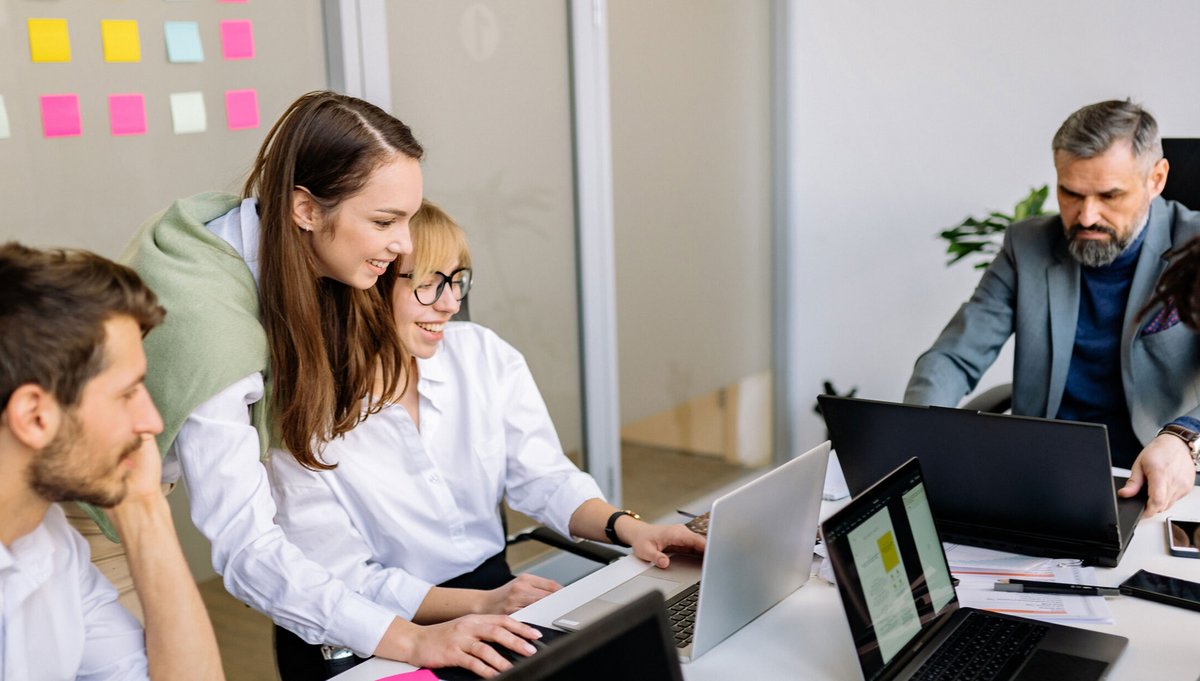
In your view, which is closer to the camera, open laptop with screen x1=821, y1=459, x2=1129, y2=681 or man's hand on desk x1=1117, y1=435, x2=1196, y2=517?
open laptop with screen x1=821, y1=459, x2=1129, y2=681

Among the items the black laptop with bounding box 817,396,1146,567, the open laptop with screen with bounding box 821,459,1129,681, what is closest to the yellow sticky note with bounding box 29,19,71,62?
the black laptop with bounding box 817,396,1146,567

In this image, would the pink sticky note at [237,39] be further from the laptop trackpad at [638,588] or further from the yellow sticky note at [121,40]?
the laptop trackpad at [638,588]

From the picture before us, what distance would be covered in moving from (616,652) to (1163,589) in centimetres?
107

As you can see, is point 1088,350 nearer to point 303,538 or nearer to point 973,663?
point 973,663

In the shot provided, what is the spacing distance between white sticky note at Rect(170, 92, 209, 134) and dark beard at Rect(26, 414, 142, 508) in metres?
1.31

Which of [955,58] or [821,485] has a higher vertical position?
[955,58]

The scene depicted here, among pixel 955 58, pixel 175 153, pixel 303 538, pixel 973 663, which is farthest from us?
pixel 955 58

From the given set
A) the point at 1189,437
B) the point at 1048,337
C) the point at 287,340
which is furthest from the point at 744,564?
the point at 1048,337

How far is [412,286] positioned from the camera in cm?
203

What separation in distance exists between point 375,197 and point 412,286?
26 cm

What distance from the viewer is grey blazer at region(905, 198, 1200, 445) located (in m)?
2.43

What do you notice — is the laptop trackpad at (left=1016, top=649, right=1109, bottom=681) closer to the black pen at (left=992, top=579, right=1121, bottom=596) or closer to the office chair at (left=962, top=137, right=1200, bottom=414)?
the black pen at (left=992, top=579, right=1121, bottom=596)

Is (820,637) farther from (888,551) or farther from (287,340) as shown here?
(287,340)

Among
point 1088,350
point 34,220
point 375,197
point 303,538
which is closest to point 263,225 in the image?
point 375,197
